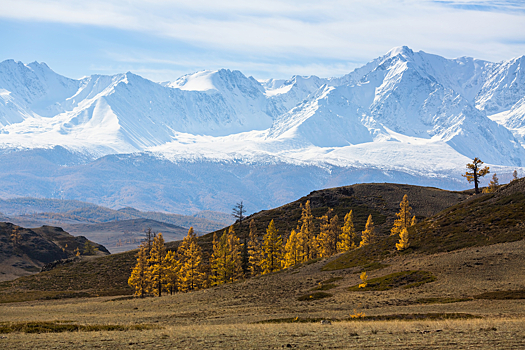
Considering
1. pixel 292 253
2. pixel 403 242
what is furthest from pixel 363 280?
pixel 292 253

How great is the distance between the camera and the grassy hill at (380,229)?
71.1 metres

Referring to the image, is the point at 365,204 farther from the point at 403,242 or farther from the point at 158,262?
the point at 158,262

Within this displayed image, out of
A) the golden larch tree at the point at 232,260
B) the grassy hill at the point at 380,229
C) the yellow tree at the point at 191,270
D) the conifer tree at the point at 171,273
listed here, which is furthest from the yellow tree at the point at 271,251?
the conifer tree at the point at 171,273

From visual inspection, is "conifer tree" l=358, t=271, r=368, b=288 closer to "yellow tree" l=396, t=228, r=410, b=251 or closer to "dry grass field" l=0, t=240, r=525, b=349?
"dry grass field" l=0, t=240, r=525, b=349

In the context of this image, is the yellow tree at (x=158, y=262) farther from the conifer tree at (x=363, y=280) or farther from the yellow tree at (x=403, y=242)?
the yellow tree at (x=403, y=242)

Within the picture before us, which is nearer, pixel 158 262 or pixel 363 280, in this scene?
pixel 363 280

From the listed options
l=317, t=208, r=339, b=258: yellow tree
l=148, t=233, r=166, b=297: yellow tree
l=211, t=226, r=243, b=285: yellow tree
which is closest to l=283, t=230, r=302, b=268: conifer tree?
l=317, t=208, r=339, b=258: yellow tree

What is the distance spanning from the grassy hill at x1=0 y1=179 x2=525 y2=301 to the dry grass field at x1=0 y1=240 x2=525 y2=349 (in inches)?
166

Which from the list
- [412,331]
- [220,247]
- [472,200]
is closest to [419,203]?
[472,200]

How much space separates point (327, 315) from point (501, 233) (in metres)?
37.9

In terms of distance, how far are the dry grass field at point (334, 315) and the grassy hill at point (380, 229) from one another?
4219mm

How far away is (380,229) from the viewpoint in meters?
139

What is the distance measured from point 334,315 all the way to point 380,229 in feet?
333

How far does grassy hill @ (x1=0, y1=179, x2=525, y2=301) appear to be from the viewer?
71.1 m
